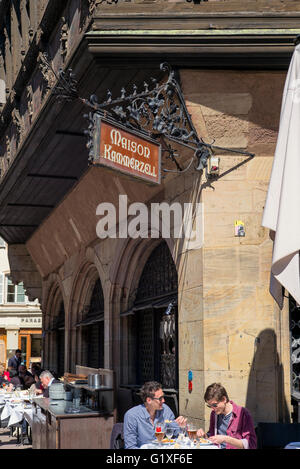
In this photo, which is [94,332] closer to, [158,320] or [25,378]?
[25,378]

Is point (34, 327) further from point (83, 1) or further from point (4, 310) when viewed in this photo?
point (83, 1)

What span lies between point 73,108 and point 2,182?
5.10m

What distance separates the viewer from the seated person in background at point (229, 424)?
6.27m

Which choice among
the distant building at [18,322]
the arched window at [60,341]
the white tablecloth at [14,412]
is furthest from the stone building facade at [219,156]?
the distant building at [18,322]

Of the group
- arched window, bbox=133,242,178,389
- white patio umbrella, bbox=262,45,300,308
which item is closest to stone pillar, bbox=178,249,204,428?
arched window, bbox=133,242,178,389

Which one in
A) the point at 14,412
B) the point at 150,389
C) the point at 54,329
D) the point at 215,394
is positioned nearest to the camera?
the point at 215,394

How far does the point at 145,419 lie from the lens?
6.66 metres

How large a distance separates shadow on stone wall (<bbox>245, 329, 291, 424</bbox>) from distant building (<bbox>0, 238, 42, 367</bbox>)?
31.4 meters

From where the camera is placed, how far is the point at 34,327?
3919 centimetres

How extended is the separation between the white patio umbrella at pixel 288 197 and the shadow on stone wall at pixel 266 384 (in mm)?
2637

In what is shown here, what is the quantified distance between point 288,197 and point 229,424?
90.2 inches

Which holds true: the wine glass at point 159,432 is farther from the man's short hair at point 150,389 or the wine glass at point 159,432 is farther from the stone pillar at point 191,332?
the stone pillar at point 191,332

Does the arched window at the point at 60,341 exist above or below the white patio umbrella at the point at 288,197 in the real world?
below

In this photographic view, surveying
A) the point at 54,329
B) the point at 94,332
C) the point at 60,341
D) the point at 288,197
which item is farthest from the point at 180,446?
the point at 60,341
